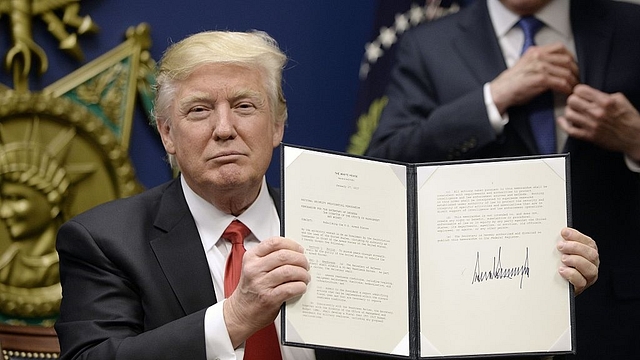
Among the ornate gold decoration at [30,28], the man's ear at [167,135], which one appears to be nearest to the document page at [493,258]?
the man's ear at [167,135]

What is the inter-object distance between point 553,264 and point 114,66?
2175 mm

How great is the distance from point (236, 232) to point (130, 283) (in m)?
0.35

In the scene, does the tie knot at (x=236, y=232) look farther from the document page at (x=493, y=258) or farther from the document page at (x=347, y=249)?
the document page at (x=493, y=258)

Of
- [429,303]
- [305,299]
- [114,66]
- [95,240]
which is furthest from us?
[114,66]

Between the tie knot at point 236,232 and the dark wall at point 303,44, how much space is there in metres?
1.27

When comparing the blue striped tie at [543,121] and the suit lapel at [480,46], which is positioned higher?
the suit lapel at [480,46]

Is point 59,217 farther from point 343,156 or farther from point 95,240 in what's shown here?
point 343,156

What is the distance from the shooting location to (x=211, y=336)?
2703 millimetres

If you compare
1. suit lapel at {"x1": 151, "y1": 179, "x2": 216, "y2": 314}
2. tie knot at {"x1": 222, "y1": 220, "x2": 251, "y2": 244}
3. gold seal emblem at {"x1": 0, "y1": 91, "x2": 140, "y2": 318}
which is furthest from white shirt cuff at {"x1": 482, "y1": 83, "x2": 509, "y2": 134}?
gold seal emblem at {"x1": 0, "y1": 91, "x2": 140, "y2": 318}

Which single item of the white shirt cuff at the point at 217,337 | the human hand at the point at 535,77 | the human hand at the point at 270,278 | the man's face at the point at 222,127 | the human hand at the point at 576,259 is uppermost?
the human hand at the point at 535,77

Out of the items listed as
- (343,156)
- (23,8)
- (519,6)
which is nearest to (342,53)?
(519,6)

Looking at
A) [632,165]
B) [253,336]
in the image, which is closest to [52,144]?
[253,336]

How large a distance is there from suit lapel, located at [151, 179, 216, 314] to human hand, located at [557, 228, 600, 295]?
96 cm

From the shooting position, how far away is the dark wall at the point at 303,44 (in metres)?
4.34
